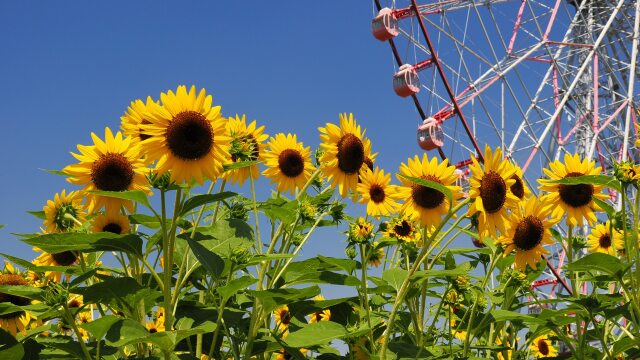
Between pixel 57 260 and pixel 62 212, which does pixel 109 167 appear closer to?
pixel 62 212

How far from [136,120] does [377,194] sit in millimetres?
776

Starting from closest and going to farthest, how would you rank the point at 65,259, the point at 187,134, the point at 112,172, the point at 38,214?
the point at 187,134, the point at 112,172, the point at 38,214, the point at 65,259

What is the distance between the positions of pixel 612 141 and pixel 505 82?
13.8ft

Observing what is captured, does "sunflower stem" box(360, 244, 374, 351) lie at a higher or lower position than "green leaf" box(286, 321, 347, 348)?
higher

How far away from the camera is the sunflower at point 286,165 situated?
1.84m

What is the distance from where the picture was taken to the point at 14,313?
1.69m

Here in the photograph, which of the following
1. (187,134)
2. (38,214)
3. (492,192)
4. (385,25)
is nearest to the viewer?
(187,134)

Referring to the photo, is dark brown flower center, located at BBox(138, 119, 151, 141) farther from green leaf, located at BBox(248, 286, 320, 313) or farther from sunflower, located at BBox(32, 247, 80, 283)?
sunflower, located at BBox(32, 247, 80, 283)

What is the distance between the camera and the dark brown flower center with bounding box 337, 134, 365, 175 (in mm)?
1659

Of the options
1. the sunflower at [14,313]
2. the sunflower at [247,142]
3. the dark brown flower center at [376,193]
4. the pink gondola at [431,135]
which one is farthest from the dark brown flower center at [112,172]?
the pink gondola at [431,135]

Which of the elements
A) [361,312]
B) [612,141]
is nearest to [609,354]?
[361,312]

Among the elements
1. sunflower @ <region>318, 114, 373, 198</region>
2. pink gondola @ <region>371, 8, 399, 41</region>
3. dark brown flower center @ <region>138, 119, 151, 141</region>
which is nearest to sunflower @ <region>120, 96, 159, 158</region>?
dark brown flower center @ <region>138, 119, 151, 141</region>

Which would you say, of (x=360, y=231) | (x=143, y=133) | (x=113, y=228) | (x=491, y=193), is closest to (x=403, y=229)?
(x=360, y=231)

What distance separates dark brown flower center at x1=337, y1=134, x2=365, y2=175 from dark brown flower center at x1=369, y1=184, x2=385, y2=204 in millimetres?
230
